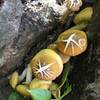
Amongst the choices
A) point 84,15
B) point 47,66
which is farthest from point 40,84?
point 84,15

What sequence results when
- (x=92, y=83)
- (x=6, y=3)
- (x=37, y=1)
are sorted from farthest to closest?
(x=37, y=1) < (x=92, y=83) < (x=6, y=3)

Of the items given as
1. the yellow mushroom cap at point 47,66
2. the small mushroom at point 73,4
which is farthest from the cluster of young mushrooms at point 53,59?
the small mushroom at point 73,4

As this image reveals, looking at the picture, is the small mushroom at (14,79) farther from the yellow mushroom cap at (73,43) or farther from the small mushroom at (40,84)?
the yellow mushroom cap at (73,43)

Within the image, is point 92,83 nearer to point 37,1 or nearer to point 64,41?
point 64,41

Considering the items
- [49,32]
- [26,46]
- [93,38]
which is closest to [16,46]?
[26,46]

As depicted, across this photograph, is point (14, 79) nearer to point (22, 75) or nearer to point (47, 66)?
point (22, 75)
